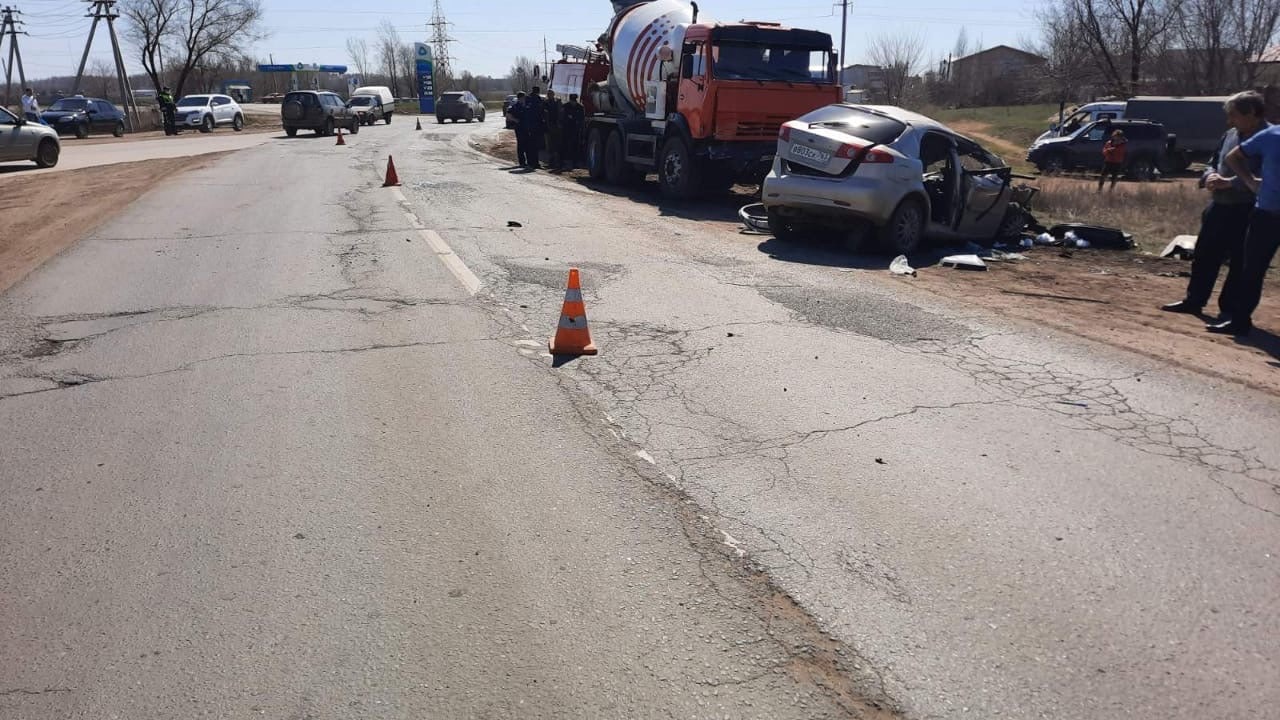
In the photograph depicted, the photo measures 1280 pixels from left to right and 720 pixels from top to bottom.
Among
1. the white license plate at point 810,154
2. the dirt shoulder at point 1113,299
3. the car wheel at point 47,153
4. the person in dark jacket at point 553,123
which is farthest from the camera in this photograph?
the person in dark jacket at point 553,123

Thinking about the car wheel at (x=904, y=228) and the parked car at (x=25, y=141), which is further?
the parked car at (x=25, y=141)

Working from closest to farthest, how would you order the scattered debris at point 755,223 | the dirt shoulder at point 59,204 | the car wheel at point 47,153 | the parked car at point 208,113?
the dirt shoulder at point 59,204
the scattered debris at point 755,223
the car wheel at point 47,153
the parked car at point 208,113

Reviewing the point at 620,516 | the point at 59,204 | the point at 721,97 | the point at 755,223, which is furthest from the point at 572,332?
the point at 59,204

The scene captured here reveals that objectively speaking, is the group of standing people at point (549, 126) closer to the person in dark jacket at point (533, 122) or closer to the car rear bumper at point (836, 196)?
the person in dark jacket at point (533, 122)

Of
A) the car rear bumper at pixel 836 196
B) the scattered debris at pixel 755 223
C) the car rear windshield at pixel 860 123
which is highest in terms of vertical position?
the car rear windshield at pixel 860 123

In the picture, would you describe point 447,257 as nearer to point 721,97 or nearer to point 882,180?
point 882,180

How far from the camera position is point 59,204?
1530 centimetres

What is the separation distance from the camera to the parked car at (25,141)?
21094 millimetres

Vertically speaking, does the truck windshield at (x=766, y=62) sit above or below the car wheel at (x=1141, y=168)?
above

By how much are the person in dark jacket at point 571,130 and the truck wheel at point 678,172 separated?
6268mm

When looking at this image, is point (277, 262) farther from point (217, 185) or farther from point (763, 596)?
point (217, 185)

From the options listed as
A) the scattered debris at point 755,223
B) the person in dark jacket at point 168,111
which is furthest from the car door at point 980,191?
the person in dark jacket at point 168,111

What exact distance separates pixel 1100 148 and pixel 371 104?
3670 centimetres

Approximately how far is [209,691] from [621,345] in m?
4.31
